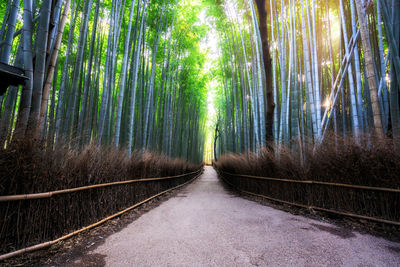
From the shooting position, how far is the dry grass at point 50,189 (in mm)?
1513

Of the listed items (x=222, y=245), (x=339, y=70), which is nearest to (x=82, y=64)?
(x=222, y=245)

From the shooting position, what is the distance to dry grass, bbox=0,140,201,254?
59.6 inches

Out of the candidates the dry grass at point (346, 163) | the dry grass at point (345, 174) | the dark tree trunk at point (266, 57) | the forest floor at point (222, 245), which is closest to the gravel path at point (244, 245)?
the forest floor at point (222, 245)

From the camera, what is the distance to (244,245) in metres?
1.92

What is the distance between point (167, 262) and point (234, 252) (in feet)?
1.93

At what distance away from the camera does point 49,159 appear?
186 centimetres

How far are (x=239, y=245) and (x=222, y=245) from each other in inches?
6.4

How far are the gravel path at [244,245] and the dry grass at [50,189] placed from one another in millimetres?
464

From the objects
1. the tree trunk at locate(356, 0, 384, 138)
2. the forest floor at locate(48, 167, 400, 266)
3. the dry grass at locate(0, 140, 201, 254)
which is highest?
the tree trunk at locate(356, 0, 384, 138)

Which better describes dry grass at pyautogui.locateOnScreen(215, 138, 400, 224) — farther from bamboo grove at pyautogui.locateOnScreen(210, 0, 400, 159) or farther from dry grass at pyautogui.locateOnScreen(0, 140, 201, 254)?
dry grass at pyautogui.locateOnScreen(0, 140, 201, 254)

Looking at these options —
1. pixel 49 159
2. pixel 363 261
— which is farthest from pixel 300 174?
pixel 49 159

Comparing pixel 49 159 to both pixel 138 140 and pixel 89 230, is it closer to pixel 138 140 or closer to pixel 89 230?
pixel 89 230

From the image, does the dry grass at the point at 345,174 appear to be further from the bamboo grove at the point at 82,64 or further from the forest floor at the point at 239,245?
the bamboo grove at the point at 82,64

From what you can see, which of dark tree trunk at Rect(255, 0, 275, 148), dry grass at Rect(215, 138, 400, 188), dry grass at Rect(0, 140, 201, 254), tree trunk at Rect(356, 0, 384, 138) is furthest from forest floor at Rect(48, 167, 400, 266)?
dark tree trunk at Rect(255, 0, 275, 148)
